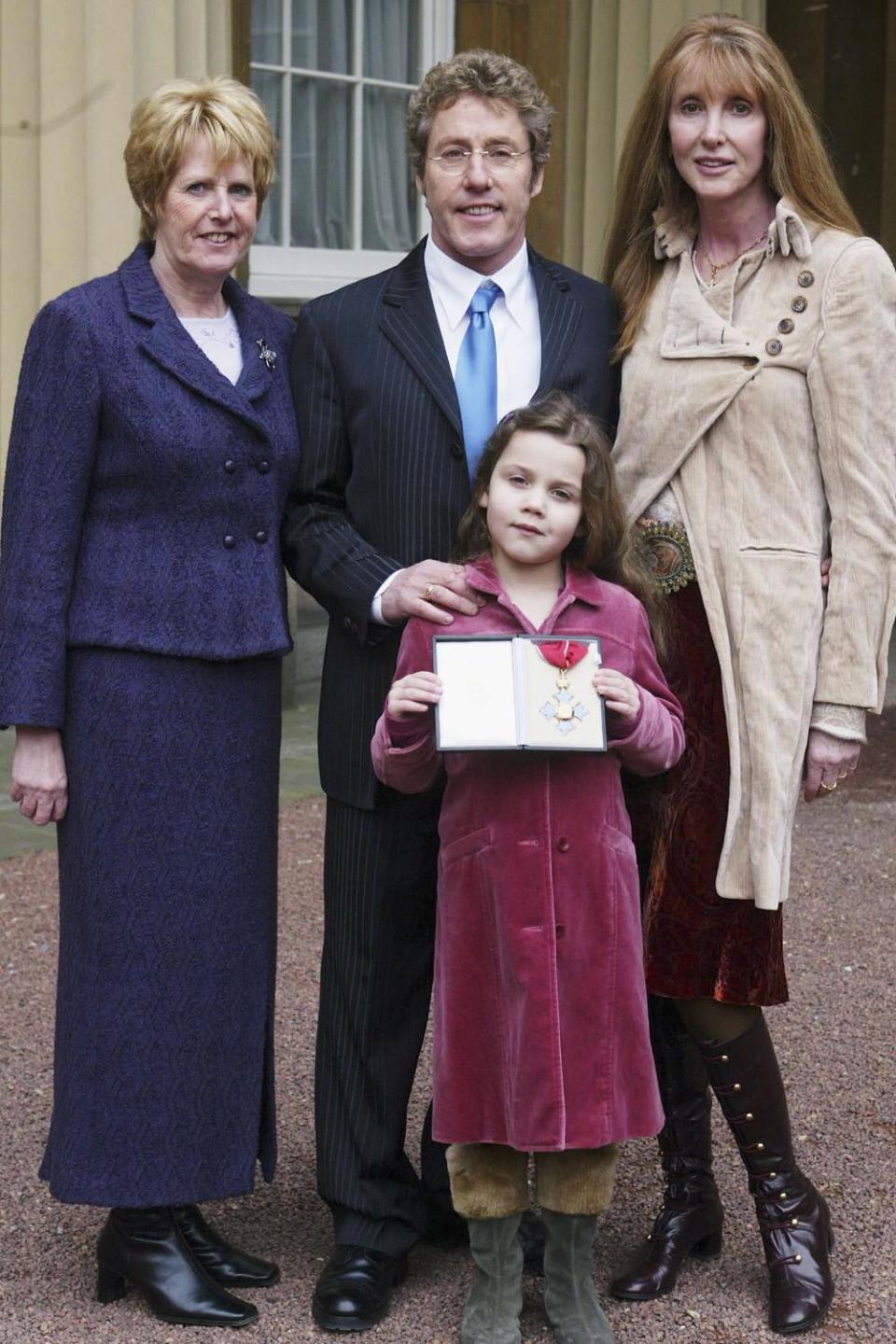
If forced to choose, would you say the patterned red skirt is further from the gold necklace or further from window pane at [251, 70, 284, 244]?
window pane at [251, 70, 284, 244]

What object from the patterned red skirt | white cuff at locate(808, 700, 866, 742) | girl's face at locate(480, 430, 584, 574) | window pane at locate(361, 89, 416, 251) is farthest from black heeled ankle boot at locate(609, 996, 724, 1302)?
window pane at locate(361, 89, 416, 251)

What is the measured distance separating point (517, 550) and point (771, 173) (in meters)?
0.78

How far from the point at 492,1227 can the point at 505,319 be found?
150 centimetres

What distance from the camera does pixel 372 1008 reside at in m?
3.45

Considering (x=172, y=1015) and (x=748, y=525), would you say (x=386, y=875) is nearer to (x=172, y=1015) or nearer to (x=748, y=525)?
(x=172, y=1015)

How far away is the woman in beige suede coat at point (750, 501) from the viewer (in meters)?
3.16

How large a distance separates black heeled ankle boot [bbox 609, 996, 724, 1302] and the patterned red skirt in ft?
0.64

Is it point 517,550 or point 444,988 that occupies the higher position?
point 517,550

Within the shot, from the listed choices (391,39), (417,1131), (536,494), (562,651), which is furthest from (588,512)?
(391,39)

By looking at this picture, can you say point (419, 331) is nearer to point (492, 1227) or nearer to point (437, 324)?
point (437, 324)

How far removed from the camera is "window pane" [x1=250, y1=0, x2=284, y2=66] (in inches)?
333

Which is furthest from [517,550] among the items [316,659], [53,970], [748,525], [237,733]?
[316,659]

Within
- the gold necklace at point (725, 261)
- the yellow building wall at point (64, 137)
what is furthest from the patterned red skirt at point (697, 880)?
the yellow building wall at point (64, 137)

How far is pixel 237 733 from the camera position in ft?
10.9
